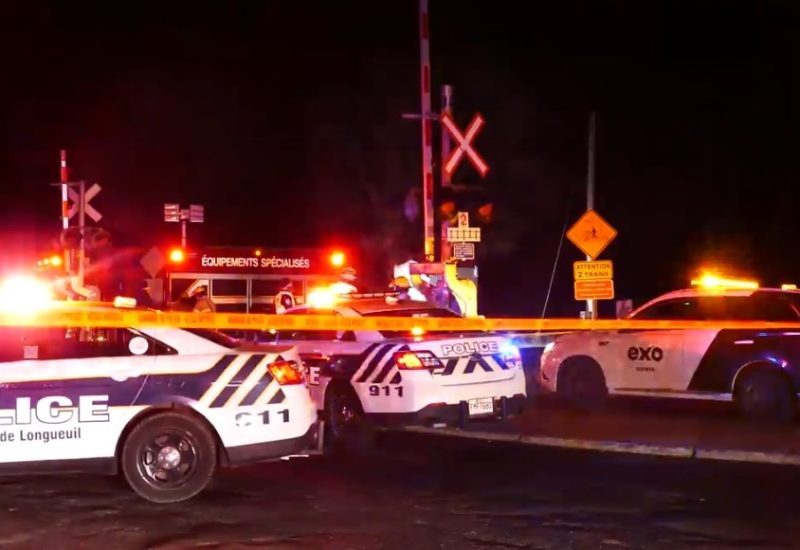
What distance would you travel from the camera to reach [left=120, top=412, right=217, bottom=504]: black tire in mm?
7309

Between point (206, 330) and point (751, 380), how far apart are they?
6549 millimetres

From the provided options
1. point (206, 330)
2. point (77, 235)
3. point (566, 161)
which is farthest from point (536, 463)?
point (566, 161)

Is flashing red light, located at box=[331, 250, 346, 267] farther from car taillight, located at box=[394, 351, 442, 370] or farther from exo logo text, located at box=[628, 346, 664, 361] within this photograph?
car taillight, located at box=[394, 351, 442, 370]

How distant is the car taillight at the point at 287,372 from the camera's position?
7.61 m

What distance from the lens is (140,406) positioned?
7277mm

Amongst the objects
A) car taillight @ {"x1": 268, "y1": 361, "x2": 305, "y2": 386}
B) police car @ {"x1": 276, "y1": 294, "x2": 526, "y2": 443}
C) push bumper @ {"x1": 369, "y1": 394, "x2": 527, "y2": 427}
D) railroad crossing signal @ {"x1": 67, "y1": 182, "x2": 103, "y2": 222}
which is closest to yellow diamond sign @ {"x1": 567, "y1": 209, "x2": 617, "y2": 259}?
police car @ {"x1": 276, "y1": 294, "x2": 526, "y2": 443}

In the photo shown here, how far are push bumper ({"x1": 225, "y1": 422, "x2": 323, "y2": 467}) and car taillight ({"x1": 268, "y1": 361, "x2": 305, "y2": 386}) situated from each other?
41 centimetres

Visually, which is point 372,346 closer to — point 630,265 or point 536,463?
point 536,463

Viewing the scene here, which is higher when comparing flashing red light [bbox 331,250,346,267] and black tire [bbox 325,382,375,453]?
flashing red light [bbox 331,250,346,267]

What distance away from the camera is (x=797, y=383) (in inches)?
426

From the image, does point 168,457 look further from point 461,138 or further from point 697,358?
point 461,138

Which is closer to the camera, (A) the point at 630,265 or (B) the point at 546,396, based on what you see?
(B) the point at 546,396

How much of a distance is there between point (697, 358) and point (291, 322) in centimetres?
481

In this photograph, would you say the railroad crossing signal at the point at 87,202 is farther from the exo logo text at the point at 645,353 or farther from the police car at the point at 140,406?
the police car at the point at 140,406
